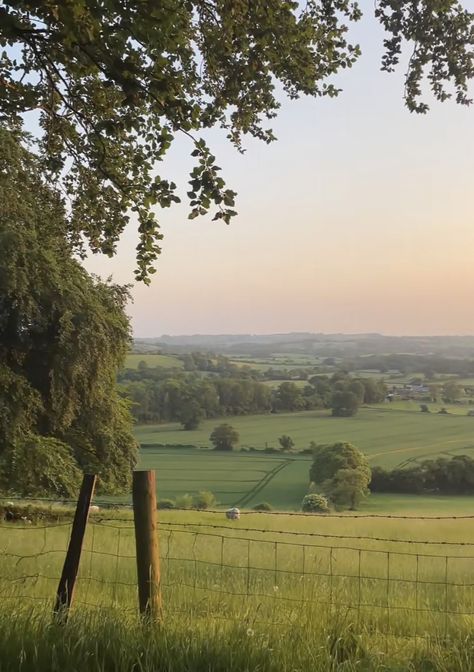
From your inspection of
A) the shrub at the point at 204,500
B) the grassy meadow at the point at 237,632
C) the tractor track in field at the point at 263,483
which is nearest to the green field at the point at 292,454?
the tractor track in field at the point at 263,483

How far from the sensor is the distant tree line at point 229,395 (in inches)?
2435

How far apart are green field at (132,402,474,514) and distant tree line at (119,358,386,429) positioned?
Answer: 163 centimetres

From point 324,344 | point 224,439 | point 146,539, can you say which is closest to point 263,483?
point 224,439

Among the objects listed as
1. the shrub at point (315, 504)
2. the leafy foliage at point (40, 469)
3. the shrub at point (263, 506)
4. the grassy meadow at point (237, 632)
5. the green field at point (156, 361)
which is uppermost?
the grassy meadow at point (237, 632)

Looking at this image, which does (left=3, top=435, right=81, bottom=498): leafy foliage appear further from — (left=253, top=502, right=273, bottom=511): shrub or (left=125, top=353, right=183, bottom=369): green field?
(left=125, top=353, right=183, bottom=369): green field

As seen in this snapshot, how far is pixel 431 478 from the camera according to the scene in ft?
151

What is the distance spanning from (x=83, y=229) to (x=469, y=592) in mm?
6975

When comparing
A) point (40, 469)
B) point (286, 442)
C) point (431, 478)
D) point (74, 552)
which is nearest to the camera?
point (74, 552)

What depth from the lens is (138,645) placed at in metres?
4.04

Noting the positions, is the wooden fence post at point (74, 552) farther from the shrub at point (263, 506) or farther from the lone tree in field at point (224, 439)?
the lone tree in field at point (224, 439)

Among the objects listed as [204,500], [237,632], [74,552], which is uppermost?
[74,552]

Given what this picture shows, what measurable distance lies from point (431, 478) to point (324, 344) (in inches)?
3319

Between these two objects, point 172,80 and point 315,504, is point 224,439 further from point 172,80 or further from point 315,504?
point 172,80

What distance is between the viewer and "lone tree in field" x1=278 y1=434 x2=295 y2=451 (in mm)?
60250
